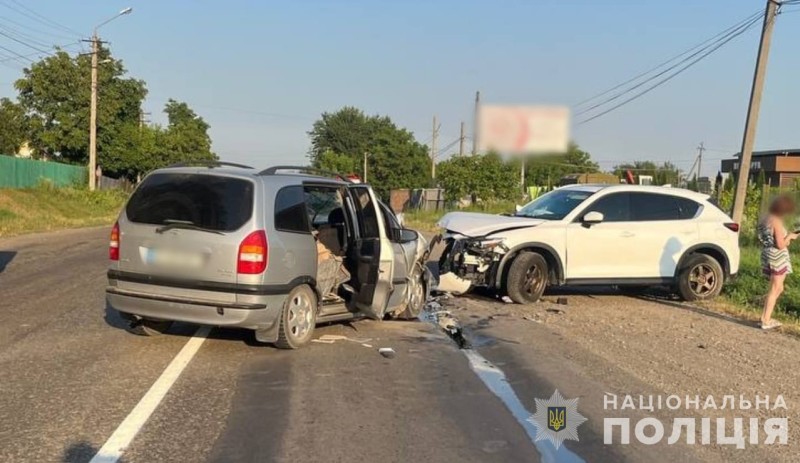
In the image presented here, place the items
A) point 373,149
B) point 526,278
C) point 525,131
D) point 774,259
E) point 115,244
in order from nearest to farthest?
point 115,244, point 774,259, point 526,278, point 525,131, point 373,149

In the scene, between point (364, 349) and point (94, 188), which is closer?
point (364, 349)

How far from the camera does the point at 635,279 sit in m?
11.2

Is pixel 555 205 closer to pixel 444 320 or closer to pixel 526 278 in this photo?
pixel 526 278

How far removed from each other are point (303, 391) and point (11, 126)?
44.5 m

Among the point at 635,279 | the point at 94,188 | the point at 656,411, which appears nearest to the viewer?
the point at 656,411

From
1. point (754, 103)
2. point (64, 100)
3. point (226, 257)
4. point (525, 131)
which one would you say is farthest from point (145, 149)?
point (226, 257)

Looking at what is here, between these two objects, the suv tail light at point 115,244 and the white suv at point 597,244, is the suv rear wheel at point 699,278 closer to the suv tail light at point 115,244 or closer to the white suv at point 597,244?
the white suv at point 597,244

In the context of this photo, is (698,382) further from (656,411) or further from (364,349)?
(364,349)

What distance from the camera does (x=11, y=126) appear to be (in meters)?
43.9

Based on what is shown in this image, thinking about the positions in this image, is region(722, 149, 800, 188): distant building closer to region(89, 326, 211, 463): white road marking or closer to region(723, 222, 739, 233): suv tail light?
region(723, 222, 739, 233): suv tail light

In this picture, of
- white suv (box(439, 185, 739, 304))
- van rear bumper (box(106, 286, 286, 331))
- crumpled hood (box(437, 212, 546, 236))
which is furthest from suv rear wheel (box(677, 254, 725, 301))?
van rear bumper (box(106, 286, 286, 331))

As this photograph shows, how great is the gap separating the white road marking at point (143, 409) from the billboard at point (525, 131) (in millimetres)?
10346

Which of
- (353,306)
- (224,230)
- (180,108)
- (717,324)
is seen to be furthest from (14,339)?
(180,108)

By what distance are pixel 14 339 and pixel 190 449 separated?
392cm
